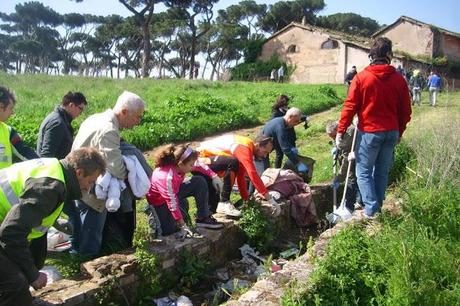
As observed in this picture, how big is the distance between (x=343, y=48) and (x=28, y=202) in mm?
30736

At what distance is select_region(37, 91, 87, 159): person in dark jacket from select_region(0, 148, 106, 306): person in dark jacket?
75.3 inches

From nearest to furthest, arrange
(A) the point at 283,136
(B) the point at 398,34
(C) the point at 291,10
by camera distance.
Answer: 1. (A) the point at 283,136
2. (B) the point at 398,34
3. (C) the point at 291,10

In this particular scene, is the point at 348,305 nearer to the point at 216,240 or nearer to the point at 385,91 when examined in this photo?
the point at 216,240

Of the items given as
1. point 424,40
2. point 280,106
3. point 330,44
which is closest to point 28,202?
point 280,106

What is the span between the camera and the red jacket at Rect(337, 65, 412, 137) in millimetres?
5062

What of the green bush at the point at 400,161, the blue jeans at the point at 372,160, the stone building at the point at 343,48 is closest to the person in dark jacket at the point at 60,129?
the blue jeans at the point at 372,160

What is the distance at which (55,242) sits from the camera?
475 centimetres

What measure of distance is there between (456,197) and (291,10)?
147 feet

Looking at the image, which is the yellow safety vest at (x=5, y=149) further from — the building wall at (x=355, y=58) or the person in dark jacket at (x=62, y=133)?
the building wall at (x=355, y=58)

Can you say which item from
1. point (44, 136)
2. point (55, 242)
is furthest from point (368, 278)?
point (44, 136)

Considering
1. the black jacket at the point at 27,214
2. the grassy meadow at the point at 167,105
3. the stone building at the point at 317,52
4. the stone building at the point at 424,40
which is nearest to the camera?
the black jacket at the point at 27,214

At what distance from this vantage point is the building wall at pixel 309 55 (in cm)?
3206

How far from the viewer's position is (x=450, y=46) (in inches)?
1249

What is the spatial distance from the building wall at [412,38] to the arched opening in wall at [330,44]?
13.3 feet
